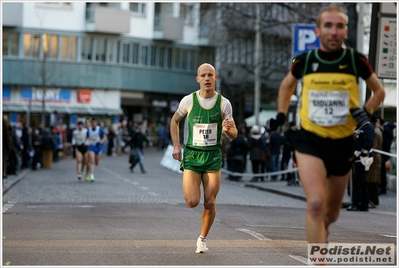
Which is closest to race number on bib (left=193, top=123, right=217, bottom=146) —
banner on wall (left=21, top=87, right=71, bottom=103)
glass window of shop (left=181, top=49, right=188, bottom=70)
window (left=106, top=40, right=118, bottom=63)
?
banner on wall (left=21, top=87, right=71, bottom=103)

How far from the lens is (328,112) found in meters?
7.60

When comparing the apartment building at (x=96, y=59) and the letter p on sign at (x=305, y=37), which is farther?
the apartment building at (x=96, y=59)

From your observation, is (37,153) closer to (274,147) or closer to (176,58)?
(274,147)

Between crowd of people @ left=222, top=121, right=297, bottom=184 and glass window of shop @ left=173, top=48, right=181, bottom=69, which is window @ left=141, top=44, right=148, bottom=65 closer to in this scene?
glass window of shop @ left=173, top=48, right=181, bottom=69

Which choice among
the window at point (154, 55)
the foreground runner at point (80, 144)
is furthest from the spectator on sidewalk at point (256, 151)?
the window at point (154, 55)

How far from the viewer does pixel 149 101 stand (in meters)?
71.0

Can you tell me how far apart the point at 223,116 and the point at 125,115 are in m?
60.2

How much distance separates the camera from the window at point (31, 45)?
212 ft

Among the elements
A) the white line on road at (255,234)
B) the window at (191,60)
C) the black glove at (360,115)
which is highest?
the black glove at (360,115)

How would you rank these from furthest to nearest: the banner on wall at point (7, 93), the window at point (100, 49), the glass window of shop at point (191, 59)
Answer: the glass window of shop at point (191, 59)
the window at point (100, 49)
the banner on wall at point (7, 93)

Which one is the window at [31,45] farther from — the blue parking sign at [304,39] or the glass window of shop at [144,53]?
the blue parking sign at [304,39]

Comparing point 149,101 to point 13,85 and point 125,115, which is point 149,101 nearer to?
point 125,115

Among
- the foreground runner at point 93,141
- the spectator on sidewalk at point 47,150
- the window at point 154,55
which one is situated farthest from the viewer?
the window at point 154,55

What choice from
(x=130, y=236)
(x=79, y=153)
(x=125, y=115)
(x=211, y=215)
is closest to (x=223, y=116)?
(x=211, y=215)
